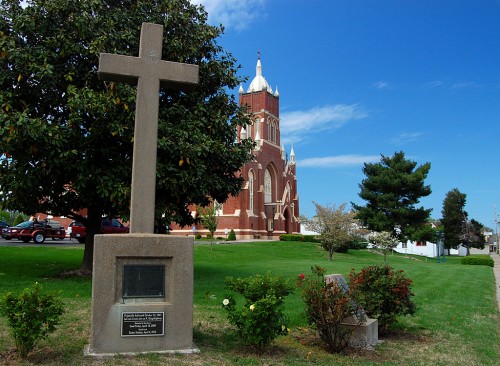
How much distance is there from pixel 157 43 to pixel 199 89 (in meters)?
7.10

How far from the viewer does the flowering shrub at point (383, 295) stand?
777 cm

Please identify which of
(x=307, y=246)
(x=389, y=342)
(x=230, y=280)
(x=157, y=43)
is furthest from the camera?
(x=307, y=246)

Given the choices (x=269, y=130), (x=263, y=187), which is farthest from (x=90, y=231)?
(x=269, y=130)

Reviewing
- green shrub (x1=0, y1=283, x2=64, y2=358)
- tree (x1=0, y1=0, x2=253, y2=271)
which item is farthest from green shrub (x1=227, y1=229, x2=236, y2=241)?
green shrub (x1=0, y1=283, x2=64, y2=358)

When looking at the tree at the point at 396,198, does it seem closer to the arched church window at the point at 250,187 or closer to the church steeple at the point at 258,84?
the arched church window at the point at 250,187

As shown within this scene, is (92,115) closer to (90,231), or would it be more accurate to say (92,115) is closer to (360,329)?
(90,231)

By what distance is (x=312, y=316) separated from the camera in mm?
6645

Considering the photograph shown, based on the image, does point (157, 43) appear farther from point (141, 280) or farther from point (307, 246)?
point (307, 246)

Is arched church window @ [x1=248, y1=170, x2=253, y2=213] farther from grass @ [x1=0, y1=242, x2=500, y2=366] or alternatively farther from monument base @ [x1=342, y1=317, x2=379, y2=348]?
monument base @ [x1=342, y1=317, x2=379, y2=348]

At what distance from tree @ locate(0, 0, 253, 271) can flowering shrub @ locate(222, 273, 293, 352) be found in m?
5.60

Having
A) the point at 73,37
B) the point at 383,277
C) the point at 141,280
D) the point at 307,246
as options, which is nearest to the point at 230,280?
the point at 141,280

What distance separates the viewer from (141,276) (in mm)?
6141

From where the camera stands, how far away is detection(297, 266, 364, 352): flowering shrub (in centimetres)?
646

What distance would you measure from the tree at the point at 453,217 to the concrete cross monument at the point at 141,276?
69038 mm
